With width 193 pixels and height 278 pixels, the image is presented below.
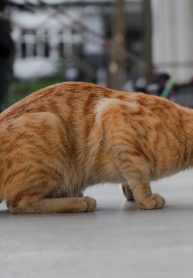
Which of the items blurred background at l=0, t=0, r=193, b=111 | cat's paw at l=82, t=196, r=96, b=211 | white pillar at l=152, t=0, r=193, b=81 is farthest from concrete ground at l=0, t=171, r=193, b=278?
white pillar at l=152, t=0, r=193, b=81

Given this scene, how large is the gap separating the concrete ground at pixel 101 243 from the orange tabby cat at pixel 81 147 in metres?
0.13

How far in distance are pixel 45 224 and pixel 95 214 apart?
1.25 ft

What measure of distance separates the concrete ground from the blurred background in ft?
13.0

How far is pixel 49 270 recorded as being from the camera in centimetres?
226

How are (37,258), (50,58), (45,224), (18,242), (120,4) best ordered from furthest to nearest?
(50,58), (120,4), (45,224), (18,242), (37,258)

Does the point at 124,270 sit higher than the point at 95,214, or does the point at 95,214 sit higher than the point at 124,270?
the point at 124,270

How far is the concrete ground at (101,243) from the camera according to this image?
2256 millimetres

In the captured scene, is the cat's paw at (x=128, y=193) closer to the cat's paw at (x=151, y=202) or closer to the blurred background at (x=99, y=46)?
the cat's paw at (x=151, y=202)

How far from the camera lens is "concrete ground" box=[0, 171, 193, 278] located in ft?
7.40

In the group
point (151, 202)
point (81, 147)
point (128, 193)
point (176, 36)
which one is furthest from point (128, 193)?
point (176, 36)

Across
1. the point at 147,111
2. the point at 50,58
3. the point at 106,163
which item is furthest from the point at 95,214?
the point at 50,58

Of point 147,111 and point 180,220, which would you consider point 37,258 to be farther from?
point 147,111

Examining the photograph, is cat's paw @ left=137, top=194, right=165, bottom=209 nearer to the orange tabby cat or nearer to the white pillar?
the orange tabby cat

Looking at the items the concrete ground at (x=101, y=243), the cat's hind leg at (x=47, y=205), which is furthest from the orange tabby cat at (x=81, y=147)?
the concrete ground at (x=101, y=243)
